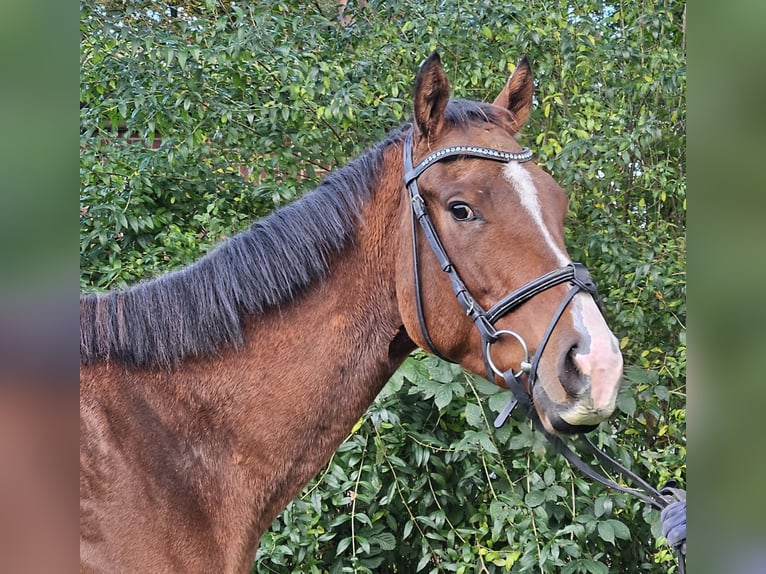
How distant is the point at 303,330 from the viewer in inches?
58.6

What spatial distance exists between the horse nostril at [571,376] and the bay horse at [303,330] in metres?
0.04

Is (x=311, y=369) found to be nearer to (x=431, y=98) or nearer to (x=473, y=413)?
(x=431, y=98)

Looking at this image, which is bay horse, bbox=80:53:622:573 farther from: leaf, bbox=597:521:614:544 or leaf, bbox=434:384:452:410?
leaf, bbox=597:521:614:544

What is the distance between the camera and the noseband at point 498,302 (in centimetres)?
130

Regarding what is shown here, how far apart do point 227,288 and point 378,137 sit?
1845mm

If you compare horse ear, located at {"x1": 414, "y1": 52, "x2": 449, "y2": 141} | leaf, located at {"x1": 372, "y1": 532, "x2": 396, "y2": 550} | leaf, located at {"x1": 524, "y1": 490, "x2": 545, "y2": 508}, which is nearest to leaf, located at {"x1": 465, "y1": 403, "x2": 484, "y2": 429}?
leaf, located at {"x1": 524, "y1": 490, "x2": 545, "y2": 508}

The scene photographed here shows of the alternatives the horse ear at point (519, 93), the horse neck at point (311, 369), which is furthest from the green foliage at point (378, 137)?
the horse ear at point (519, 93)

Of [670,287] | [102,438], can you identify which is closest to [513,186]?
[102,438]

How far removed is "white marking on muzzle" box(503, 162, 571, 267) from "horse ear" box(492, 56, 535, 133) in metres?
0.35

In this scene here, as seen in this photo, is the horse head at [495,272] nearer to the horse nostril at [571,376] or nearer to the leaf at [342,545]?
the horse nostril at [571,376]

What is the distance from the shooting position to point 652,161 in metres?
3.11

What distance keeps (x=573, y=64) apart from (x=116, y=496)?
2770 millimetres

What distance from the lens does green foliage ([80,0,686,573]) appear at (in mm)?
2688

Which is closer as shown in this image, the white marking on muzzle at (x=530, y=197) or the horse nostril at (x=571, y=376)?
the horse nostril at (x=571, y=376)
